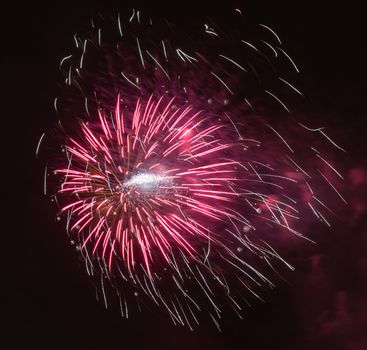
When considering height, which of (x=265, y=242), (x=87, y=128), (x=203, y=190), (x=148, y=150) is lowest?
(x=265, y=242)

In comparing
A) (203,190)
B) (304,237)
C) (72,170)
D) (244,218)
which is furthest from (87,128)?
(304,237)

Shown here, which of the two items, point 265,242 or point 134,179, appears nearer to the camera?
point 134,179

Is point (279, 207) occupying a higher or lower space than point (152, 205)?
lower

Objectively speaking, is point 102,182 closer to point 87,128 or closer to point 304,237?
point 87,128

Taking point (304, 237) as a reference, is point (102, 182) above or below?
above

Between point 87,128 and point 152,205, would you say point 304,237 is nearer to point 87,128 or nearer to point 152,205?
point 152,205

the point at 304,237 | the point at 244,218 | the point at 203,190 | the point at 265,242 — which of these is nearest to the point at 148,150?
the point at 203,190

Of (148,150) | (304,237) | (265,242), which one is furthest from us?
(304,237)

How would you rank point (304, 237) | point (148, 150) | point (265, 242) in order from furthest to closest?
point (304, 237) → point (265, 242) → point (148, 150)

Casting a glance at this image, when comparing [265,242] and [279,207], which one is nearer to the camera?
[279,207]
